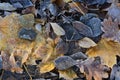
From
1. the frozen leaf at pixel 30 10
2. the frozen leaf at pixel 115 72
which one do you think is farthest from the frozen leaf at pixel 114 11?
the frozen leaf at pixel 30 10

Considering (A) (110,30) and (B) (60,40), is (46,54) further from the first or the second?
(A) (110,30)

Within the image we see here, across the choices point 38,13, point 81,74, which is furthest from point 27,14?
point 81,74

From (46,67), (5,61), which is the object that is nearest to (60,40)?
(46,67)

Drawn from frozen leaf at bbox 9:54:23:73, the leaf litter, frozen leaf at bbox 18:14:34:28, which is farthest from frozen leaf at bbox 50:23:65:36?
frozen leaf at bbox 9:54:23:73

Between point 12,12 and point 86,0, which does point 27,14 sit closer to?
point 12,12

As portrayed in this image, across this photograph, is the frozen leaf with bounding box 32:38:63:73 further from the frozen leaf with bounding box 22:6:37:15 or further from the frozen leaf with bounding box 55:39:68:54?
the frozen leaf with bounding box 22:6:37:15

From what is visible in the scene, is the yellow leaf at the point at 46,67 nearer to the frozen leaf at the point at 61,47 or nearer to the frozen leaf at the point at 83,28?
the frozen leaf at the point at 61,47

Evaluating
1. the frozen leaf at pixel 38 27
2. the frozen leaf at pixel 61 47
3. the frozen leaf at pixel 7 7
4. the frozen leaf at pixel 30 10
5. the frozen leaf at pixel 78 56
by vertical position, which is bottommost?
the frozen leaf at pixel 78 56
